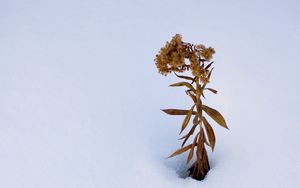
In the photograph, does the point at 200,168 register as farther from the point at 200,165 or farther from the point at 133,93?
the point at 133,93

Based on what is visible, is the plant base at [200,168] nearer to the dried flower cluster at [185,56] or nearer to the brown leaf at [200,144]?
the brown leaf at [200,144]

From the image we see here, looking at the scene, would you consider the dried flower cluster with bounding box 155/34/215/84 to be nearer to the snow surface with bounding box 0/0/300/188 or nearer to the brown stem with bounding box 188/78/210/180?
the brown stem with bounding box 188/78/210/180

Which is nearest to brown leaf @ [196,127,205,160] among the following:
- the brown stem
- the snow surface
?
the brown stem

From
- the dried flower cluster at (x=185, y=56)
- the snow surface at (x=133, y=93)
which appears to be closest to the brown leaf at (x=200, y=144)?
the snow surface at (x=133, y=93)

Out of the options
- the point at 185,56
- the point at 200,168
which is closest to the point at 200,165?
the point at 200,168

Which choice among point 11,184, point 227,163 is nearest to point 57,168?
point 11,184
